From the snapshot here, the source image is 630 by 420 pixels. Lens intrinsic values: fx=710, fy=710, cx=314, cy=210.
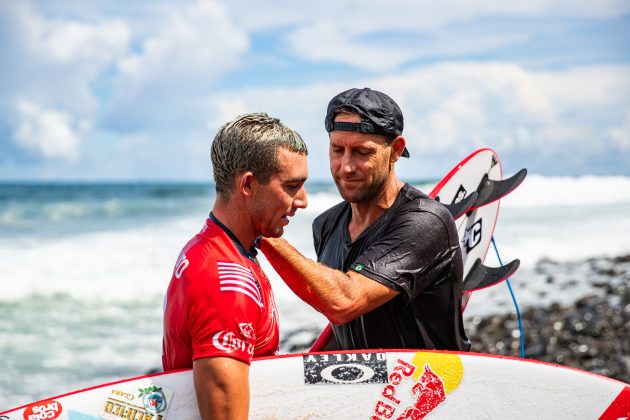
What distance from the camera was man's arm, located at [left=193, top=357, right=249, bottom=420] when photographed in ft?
7.88

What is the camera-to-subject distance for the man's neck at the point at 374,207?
11.9ft

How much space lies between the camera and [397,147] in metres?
3.63

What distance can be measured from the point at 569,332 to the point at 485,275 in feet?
17.2

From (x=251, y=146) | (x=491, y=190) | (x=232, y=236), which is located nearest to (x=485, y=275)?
(x=491, y=190)

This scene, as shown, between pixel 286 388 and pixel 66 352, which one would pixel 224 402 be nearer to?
pixel 286 388

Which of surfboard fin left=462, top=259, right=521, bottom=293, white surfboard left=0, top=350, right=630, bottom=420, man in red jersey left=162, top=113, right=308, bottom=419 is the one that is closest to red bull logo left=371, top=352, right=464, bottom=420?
white surfboard left=0, top=350, right=630, bottom=420

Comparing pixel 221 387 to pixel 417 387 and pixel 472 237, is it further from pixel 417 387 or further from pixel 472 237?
pixel 472 237

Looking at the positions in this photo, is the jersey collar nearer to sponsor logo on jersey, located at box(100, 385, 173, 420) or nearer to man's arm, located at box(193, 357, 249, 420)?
man's arm, located at box(193, 357, 249, 420)

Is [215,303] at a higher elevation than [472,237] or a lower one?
lower

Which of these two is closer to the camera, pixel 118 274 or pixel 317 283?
pixel 317 283

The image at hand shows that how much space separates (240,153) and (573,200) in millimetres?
32587

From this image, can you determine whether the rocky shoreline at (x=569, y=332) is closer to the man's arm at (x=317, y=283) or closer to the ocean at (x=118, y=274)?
the ocean at (x=118, y=274)

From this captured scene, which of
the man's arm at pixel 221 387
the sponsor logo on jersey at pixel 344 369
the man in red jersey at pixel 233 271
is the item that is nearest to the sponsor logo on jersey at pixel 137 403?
the man in red jersey at pixel 233 271

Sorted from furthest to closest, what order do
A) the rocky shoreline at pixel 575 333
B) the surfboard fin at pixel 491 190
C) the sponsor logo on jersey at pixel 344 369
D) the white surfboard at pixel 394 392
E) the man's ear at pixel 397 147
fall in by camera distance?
the rocky shoreline at pixel 575 333 < the surfboard fin at pixel 491 190 < the man's ear at pixel 397 147 < the sponsor logo on jersey at pixel 344 369 < the white surfboard at pixel 394 392
